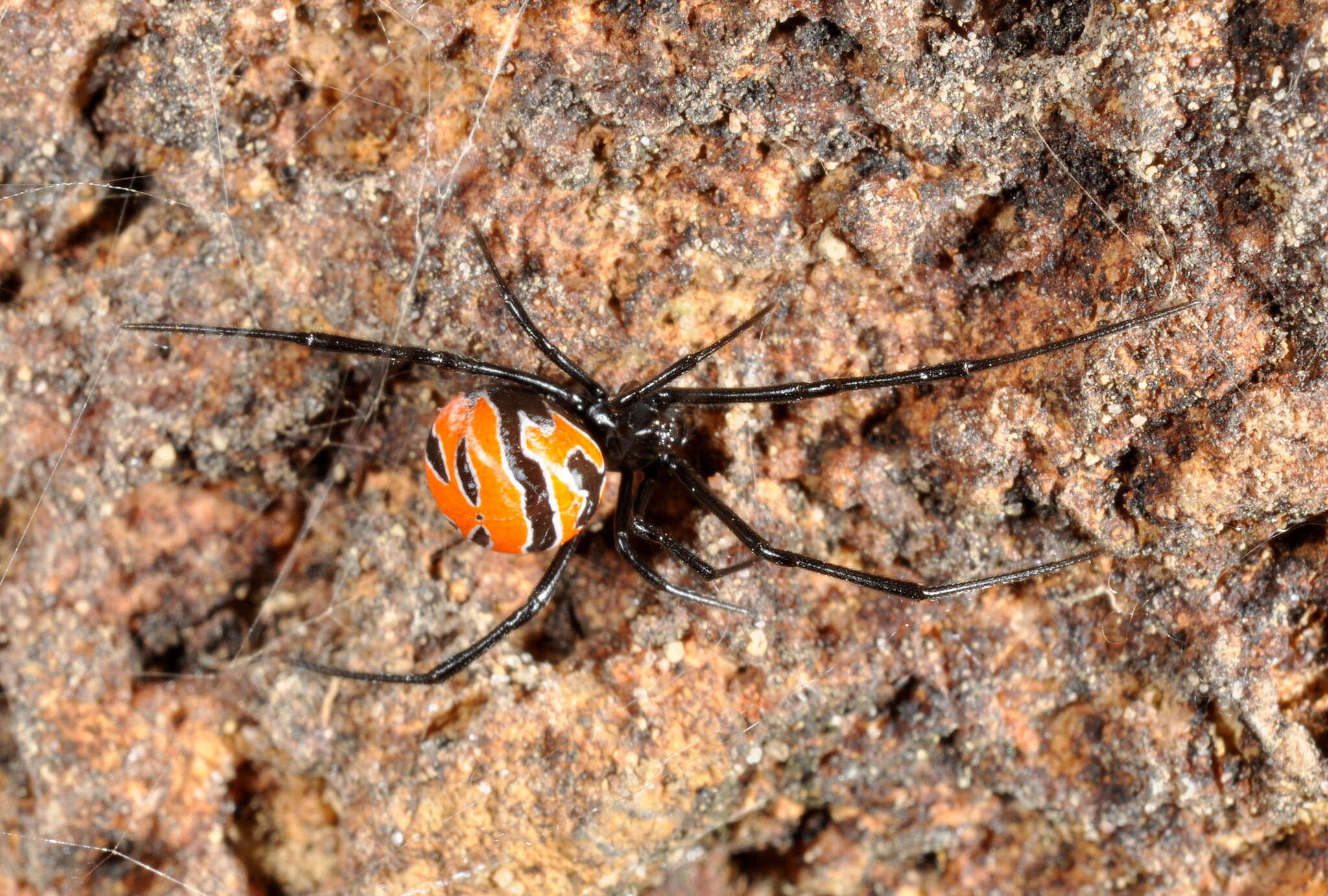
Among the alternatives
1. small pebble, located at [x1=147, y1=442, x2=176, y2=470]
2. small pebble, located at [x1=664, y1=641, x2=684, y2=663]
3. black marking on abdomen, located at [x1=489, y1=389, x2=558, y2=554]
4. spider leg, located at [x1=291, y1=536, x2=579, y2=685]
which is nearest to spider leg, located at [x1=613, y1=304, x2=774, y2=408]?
black marking on abdomen, located at [x1=489, y1=389, x2=558, y2=554]

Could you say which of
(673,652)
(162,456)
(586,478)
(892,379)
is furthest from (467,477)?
(892,379)

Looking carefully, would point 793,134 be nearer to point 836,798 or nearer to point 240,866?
point 836,798

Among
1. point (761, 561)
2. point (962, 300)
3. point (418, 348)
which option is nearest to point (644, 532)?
point (761, 561)

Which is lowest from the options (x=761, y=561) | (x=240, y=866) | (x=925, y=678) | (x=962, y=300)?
(x=240, y=866)

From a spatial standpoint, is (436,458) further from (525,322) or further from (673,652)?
(673,652)

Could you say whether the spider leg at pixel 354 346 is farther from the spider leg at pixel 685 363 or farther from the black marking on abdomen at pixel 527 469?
the spider leg at pixel 685 363

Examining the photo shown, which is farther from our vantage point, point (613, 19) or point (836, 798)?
point (836, 798)

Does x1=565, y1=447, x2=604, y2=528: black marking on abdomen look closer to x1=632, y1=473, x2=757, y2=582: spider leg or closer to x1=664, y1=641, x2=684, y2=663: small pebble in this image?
x1=632, y1=473, x2=757, y2=582: spider leg

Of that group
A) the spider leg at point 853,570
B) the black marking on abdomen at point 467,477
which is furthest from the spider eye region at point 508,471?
the spider leg at point 853,570
